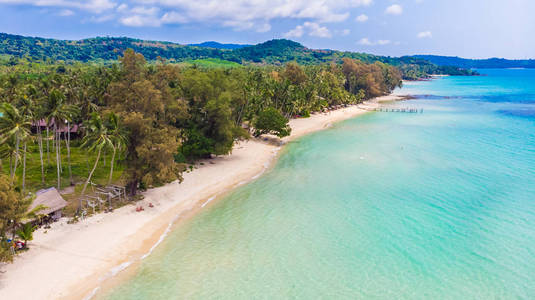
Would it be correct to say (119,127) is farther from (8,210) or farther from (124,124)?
(8,210)

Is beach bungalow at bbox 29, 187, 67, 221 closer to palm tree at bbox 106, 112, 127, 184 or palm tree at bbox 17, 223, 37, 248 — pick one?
palm tree at bbox 17, 223, 37, 248

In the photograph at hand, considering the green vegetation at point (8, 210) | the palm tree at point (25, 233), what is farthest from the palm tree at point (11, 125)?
the palm tree at point (25, 233)

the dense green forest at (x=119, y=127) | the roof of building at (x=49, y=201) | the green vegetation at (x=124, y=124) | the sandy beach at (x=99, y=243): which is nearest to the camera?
the sandy beach at (x=99, y=243)

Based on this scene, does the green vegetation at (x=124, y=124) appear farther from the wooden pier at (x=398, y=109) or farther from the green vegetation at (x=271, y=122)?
the wooden pier at (x=398, y=109)

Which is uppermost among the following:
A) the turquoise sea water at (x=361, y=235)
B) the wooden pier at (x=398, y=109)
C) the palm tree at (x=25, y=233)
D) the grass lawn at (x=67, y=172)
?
the wooden pier at (x=398, y=109)

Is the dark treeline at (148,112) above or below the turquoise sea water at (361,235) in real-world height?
above

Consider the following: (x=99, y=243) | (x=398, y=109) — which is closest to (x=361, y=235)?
(x=99, y=243)

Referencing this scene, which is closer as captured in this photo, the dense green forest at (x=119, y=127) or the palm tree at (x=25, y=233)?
the palm tree at (x=25, y=233)

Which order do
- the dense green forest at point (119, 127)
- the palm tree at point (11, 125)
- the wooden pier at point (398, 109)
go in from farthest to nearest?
the wooden pier at point (398, 109)
the dense green forest at point (119, 127)
the palm tree at point (11, 125)
